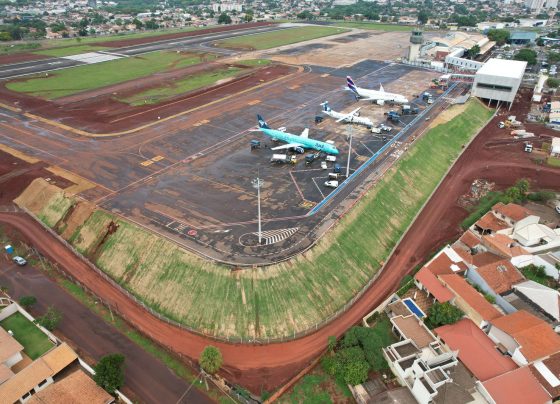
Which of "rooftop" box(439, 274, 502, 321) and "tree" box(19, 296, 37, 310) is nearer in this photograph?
"rooftop" box(439, 274, 502, 321)

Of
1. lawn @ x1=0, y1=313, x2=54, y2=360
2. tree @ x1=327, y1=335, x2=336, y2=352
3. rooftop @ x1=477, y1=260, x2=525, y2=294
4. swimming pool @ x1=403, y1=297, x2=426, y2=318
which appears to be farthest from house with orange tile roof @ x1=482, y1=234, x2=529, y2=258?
lawn @ x1=0, y1=313, x2=54, y2=360

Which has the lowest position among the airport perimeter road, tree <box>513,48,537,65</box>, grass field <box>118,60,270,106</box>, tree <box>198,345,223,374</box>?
the airport perimeter road

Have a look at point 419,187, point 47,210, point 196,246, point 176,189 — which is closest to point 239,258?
point 196,246

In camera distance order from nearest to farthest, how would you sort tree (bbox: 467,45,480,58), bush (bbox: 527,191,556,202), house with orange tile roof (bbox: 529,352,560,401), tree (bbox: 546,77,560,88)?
house with orange tile roof (bbox: 529,352,560,401) → bush (bbox: 527,191,556,202) → tree (bbox: 546,77,560,88) → tree (bbox: 467,45,480,58)

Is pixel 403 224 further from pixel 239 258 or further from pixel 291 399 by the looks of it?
pixel 291 399

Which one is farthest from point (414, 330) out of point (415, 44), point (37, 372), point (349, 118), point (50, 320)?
point (415, 44)

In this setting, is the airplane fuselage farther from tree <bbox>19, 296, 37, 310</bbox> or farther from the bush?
tree <bbox>19, 296, 37, 310</bbox>

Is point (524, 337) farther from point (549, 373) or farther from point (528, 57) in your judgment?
point (528, 57)

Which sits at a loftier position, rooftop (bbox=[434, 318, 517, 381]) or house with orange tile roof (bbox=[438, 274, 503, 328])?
house with orange tile roof (bbox=[438, 274, 503, 328])
